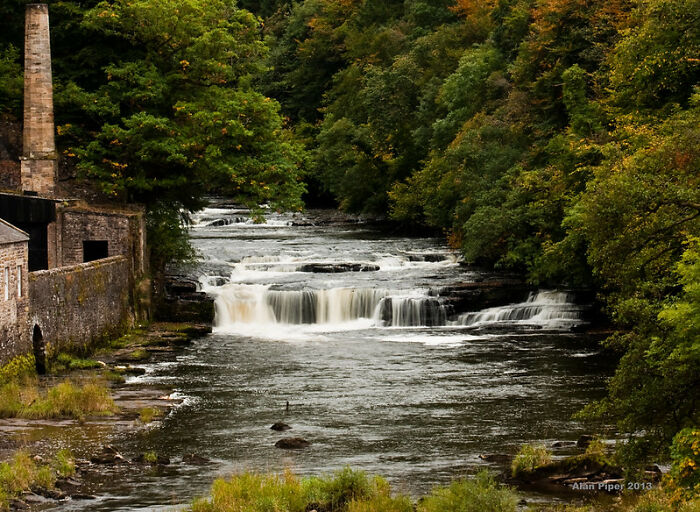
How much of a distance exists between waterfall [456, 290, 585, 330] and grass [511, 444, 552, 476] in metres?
20.8

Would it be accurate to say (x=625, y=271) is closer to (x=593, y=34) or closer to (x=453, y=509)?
(x=453, y=509)

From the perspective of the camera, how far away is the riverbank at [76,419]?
21.9 meters

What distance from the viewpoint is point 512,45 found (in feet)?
221

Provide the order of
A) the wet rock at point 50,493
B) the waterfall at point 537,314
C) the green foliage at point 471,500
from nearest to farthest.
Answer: the green foliage at point 471,500, the wet rock at point 50,493, the waterfall at point 537,314

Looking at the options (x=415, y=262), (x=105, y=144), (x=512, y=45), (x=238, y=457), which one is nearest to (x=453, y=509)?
(x=238, y=457)

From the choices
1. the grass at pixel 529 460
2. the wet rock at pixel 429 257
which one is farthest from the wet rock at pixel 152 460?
the wet rock at pixel 429 257

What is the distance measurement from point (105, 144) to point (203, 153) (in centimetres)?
383

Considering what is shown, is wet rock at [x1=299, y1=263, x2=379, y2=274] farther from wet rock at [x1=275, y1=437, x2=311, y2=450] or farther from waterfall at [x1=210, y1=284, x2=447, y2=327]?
wet rock at [x1=275, y1=437, x2=311, y2=450]

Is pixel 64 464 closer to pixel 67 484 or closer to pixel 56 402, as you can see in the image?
pixel 67 484

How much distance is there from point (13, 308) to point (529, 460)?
14865mm

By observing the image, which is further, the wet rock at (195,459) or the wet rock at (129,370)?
the wet rock at (129,370)

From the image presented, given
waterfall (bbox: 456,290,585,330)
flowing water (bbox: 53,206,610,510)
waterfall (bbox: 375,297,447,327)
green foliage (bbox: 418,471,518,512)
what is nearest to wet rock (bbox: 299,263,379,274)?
flowing water (bbox: 53,206,610,510)

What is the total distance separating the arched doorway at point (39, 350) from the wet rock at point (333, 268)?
18.6 m

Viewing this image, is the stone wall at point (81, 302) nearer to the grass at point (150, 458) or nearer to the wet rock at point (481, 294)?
the grass at point (150, 458)
